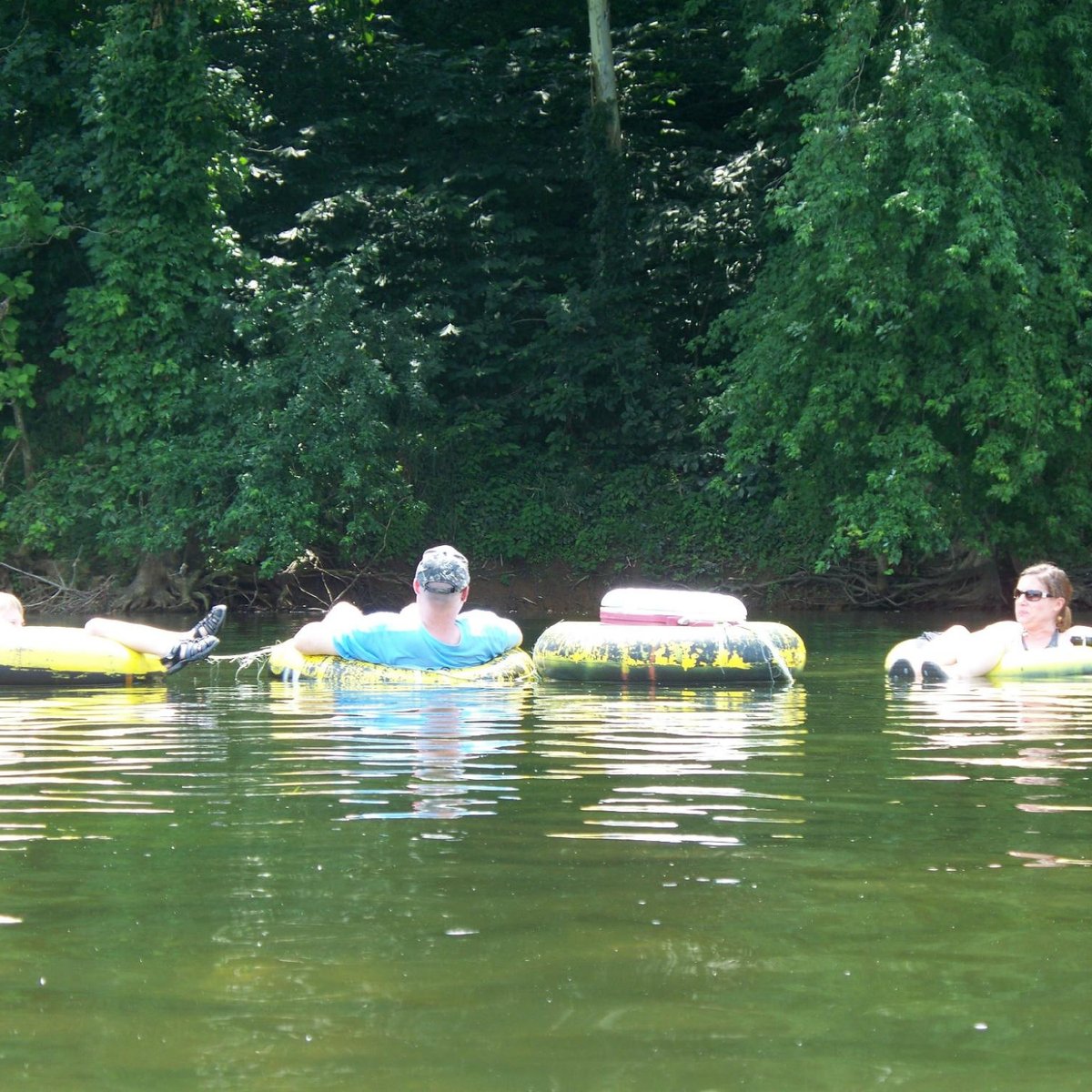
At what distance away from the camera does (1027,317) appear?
57.9 feet

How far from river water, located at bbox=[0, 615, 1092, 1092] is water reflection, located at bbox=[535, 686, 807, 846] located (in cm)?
3

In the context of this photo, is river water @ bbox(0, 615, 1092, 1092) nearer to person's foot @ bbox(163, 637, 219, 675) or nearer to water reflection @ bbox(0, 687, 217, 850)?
water reflection @ bbox(0, 687, 217, 850)

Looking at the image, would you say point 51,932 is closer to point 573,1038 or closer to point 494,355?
point 573,1038

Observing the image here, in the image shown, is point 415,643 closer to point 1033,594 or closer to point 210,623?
point 210,623

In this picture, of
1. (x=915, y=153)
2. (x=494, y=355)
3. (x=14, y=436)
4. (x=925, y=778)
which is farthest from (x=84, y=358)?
(x=925, y=778)

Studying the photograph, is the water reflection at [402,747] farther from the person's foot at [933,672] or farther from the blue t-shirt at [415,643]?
the person's foot at [933,672]

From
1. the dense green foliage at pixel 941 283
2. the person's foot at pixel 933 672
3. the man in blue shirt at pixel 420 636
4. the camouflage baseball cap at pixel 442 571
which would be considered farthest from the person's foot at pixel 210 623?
the dense green foliage at pixel 941 283

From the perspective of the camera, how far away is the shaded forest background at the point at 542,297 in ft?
57.8

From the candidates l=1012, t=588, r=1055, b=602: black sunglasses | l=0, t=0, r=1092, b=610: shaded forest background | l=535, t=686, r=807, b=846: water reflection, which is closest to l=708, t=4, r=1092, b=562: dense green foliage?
l=0, t=0, r=1092, b=610: shaded forest background

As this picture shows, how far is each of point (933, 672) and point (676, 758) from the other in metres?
4.01

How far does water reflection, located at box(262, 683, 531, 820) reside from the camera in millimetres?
6032

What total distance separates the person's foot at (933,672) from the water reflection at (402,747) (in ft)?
8.04

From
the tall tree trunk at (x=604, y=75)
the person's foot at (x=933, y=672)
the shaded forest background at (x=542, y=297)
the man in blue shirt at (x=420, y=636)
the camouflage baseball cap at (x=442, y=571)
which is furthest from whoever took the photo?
the tall tree trunk at (x=604, y=75)

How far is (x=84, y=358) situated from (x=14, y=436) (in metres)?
1.21
